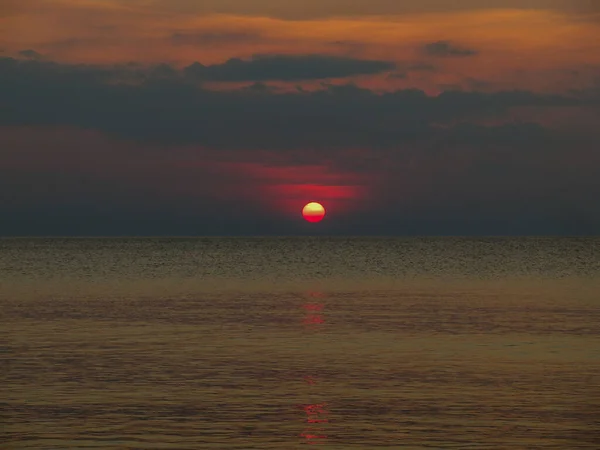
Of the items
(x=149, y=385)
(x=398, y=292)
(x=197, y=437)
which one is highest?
(x=398, y=292)

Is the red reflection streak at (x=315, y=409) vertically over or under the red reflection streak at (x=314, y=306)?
under

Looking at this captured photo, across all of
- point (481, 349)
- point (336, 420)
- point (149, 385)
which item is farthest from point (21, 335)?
point (336, 420)

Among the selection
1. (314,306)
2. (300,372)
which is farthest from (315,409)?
(314,306)

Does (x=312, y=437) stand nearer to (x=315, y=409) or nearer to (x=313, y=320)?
(x=315, y=409)

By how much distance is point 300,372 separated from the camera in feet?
95.9

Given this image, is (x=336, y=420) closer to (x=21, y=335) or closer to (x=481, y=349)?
(x=481, y=349)

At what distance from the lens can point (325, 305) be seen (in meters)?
53.0

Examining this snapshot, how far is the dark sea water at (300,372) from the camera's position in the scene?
21562mm

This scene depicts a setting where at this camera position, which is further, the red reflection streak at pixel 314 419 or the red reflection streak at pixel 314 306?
the red reflection streak at pixel 314 306

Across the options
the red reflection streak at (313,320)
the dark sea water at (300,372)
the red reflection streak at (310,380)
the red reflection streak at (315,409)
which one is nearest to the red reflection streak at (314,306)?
the dark sea water at (300,372)

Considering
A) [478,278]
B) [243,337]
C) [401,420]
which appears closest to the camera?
[401,420]

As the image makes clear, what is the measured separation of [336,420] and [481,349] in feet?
40.2

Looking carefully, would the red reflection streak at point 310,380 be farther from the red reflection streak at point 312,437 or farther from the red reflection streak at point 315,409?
the red reflection streak at point 312,437

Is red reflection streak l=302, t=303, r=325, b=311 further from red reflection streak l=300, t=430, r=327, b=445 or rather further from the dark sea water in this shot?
red reflection streak l=300, t=430, r=327, b=445
